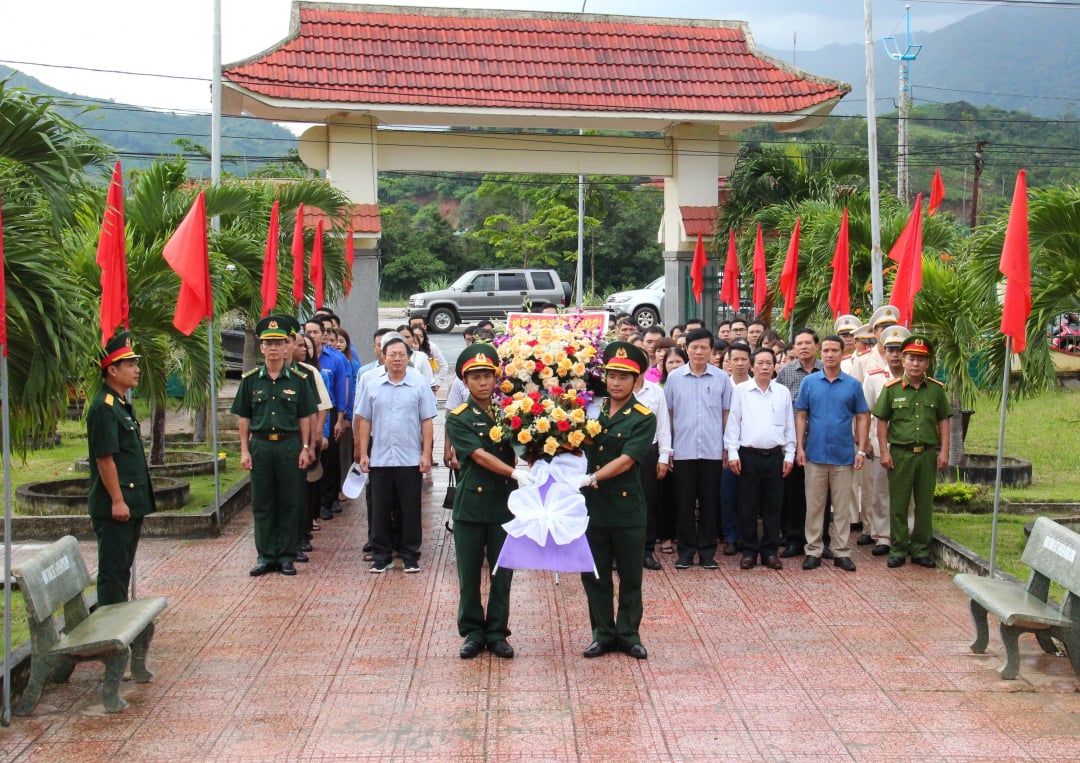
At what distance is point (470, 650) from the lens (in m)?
7.11

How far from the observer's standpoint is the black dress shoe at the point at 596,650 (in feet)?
23.4

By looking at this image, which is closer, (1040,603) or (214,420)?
(1040,603)

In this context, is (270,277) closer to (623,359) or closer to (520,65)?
(623,359)

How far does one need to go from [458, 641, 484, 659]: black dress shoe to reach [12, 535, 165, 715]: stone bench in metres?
1.79

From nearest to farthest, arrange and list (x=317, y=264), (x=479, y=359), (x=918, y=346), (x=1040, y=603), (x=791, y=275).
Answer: (x=1040, y=603)
(x=479, y=359)
(x=918, y=346)
(x=791, y=275)
(x=317, y=264)

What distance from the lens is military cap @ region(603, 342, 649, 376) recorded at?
7066 mm

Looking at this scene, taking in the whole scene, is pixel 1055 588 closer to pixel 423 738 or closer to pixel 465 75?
pixel 423 738

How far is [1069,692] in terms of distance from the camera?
21.3 ft

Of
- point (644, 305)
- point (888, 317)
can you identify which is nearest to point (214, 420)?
point (888, 317)

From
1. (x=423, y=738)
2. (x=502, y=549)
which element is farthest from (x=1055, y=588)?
(x=423, y=738)

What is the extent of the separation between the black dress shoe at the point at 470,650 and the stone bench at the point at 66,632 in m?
1.79

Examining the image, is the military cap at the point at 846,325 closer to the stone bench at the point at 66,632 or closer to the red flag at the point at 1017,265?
the red flag at the point at 1017,265

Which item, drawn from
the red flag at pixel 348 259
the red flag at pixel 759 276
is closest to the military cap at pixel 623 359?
the red flag at pixel 759 276

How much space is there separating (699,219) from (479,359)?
39.3 feet
